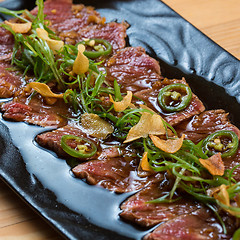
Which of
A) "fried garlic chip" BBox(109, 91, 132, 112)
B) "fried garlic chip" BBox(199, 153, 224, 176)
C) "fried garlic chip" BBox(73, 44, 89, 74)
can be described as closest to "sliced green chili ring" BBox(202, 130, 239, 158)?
"fried garlic chip" BBox(199, 153, 224, 176)

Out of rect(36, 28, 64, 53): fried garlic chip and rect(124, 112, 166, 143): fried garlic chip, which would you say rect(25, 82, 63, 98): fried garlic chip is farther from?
rect(124, 112, 166, 143): fried garlic chip

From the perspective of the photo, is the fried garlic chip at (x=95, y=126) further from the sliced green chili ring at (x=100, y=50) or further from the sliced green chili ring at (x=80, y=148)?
the sliced green chili ring at (x=100, y=50)

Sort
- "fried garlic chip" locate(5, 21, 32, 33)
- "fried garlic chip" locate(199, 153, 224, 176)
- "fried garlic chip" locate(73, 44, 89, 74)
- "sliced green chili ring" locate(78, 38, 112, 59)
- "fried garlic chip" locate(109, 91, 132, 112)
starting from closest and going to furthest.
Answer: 1. "fried garlic chip" locate(199, 153, 224, 176)
2. "fried garlic chip" locate(109, 91, 132, 112)
3. "fried garlic chip" locate(73, 44, 89, 74)
4. "sliced green chili ring" locate(78, 38, 112, 59)
5. "fried garlic chip" locate(5, 21, 32, 33)

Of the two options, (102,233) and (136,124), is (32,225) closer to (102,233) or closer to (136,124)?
(102,233)

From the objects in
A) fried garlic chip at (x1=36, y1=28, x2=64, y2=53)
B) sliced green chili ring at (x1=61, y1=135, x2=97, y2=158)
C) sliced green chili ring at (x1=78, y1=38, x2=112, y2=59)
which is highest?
fried garlic chip at (x1=36, y1=28, x2=64, y2=53)

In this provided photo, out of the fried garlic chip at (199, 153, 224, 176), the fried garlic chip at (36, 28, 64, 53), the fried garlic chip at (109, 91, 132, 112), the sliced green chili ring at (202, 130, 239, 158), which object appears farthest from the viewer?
the fried garlic chip at (36, 28, 64, 53)

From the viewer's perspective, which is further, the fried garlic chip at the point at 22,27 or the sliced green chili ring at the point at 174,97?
the fried garlic chip at the point at 22,27

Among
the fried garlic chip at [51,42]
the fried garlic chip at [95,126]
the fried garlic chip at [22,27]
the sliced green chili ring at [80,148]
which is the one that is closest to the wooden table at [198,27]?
the sliced green chili ring at [80,148]

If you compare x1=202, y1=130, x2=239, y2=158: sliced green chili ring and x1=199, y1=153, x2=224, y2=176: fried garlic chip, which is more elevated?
x1=199, y1=153, x2=224, y2=176: fried garlic chip
